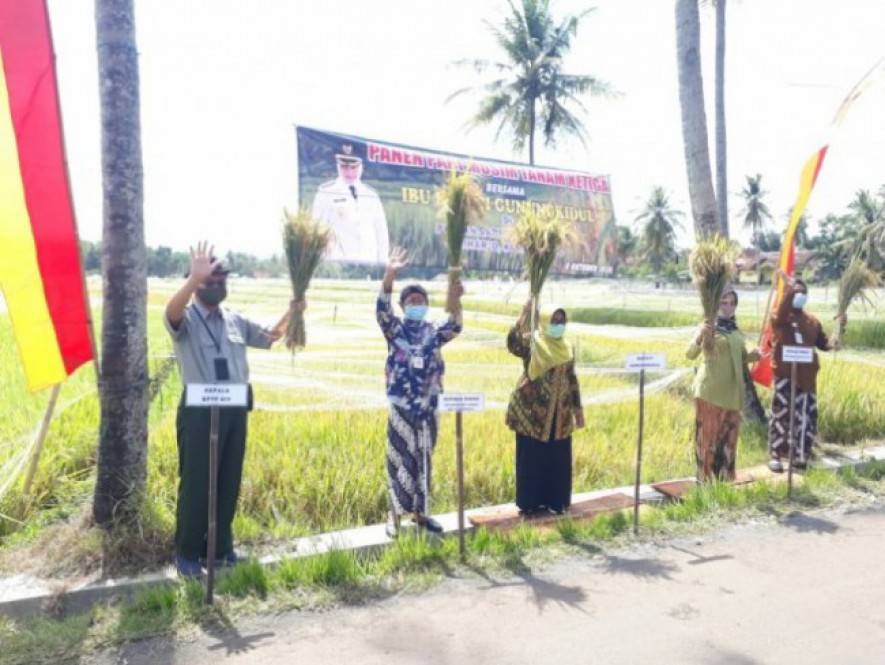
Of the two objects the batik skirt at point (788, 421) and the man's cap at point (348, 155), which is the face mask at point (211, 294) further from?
the batik skirt at point (788, 421)

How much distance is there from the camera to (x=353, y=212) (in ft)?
24.5

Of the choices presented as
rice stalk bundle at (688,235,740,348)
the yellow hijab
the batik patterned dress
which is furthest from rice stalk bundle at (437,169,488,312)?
rice stalk bundle at (688,235,740,348)

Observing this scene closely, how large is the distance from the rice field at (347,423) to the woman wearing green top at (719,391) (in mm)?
584

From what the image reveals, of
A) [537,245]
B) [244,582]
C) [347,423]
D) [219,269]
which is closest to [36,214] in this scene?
[219,269]

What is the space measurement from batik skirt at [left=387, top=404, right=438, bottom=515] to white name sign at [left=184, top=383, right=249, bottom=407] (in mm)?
1152

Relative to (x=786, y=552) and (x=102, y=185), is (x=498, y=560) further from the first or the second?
(x=102, y=185)

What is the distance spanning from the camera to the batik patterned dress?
13.3ft

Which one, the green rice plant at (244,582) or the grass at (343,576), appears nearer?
the grass at (343,576)

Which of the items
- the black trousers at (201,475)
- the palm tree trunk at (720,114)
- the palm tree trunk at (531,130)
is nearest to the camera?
the black trousers at (201,475)

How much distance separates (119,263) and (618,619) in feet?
10.3

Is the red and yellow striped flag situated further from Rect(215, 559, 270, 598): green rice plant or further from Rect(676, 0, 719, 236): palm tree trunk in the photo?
Rect(676, 0, 719, 236): palm tree trunk

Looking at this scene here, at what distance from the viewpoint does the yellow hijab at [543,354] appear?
4.35 m

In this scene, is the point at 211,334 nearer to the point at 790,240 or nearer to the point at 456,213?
the point at 456,213

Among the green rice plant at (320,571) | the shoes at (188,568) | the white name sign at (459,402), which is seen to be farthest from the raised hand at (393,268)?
the shoes at (188,568)
